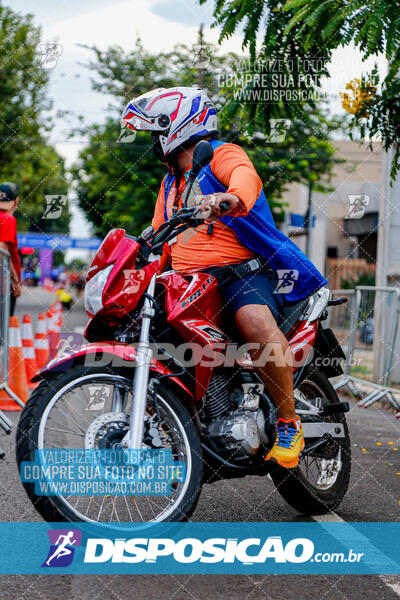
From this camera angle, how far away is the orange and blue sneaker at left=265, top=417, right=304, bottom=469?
3738mm

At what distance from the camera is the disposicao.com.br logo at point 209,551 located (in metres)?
3.29

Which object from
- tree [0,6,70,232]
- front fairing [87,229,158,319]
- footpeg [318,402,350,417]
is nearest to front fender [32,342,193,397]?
front fairing [87,229,158,319]

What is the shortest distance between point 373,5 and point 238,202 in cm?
275

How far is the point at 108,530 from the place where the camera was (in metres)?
3.18

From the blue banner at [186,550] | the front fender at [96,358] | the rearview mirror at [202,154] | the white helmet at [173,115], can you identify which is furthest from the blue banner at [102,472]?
the white helmet at [173,115]

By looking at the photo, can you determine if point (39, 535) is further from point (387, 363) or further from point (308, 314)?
point (387, 363)

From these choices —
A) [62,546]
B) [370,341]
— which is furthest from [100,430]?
[370,341]

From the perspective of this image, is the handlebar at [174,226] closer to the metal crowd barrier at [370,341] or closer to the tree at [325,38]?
the tree at [325,38]

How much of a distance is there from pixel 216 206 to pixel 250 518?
1.68 meters

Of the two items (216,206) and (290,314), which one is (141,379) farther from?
(290,314)

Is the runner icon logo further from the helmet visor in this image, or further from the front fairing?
the helmet visor

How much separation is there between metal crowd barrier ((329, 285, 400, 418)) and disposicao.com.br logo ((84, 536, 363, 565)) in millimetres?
5813

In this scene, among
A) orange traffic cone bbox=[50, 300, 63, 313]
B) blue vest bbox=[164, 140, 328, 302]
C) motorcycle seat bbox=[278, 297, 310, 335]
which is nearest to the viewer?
blue vest bbox=[164, 140, 328, 302]

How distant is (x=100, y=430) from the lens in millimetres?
3234
